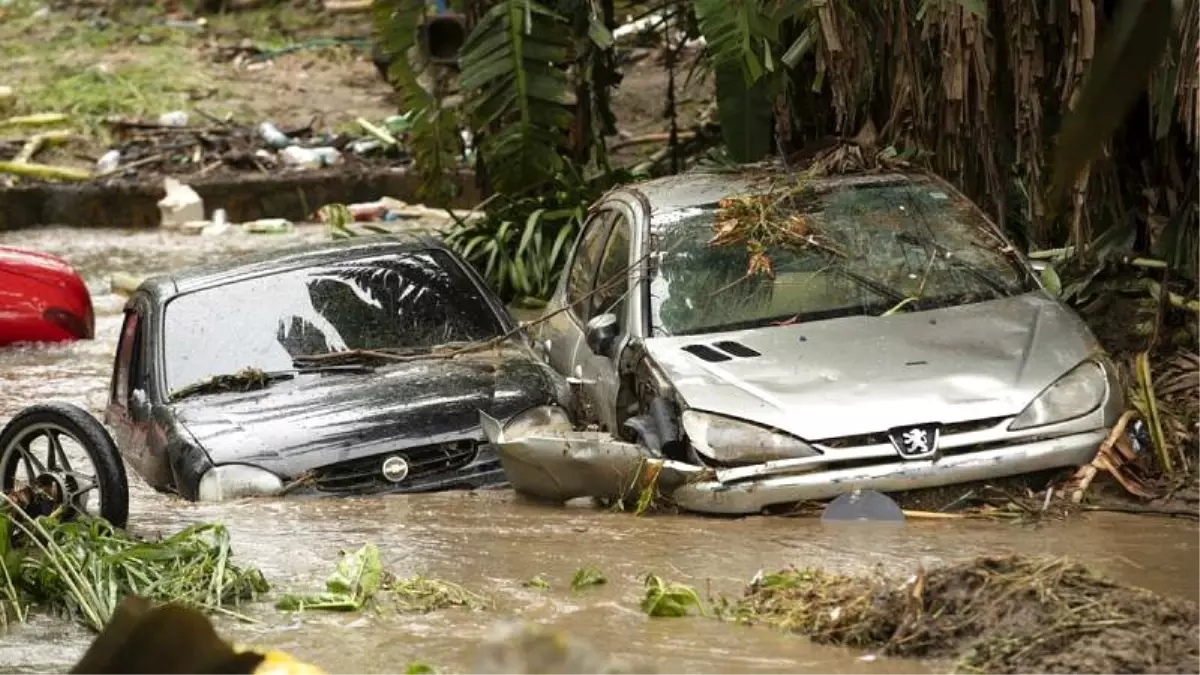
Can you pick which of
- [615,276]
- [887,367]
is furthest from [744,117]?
[887,367]

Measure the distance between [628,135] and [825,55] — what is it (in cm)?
1097

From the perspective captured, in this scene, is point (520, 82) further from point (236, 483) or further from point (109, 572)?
point (109, 572)

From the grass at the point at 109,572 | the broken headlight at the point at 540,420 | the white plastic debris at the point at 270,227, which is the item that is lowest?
the white plastic debris at the point at 270,227

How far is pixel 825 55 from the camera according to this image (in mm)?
10305

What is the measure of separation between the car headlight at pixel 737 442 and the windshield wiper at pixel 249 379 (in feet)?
7.18

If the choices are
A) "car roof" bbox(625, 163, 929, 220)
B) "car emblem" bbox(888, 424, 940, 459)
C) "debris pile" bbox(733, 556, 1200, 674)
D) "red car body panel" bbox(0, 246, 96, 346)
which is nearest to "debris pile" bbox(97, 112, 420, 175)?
"red car body panel" bbox(0, 246, 96, 346)

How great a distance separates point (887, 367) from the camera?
775 centimetres

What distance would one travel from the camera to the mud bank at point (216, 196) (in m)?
22.1

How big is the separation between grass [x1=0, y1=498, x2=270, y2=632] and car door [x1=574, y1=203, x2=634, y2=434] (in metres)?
2.33

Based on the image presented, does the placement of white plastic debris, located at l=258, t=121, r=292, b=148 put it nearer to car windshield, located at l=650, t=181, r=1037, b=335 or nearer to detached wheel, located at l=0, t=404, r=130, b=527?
car windshield, located at l=650, t=181, r=1037, b=335

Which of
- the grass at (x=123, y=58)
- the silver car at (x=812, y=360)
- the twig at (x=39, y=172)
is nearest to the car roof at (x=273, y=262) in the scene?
the silver car at (x=812, y=360)

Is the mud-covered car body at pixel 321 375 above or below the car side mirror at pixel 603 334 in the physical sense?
below

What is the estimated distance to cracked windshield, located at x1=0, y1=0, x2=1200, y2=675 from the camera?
18.9ft

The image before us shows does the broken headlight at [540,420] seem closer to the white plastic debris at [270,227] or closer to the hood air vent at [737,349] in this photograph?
the hood air vent at [737,349]
